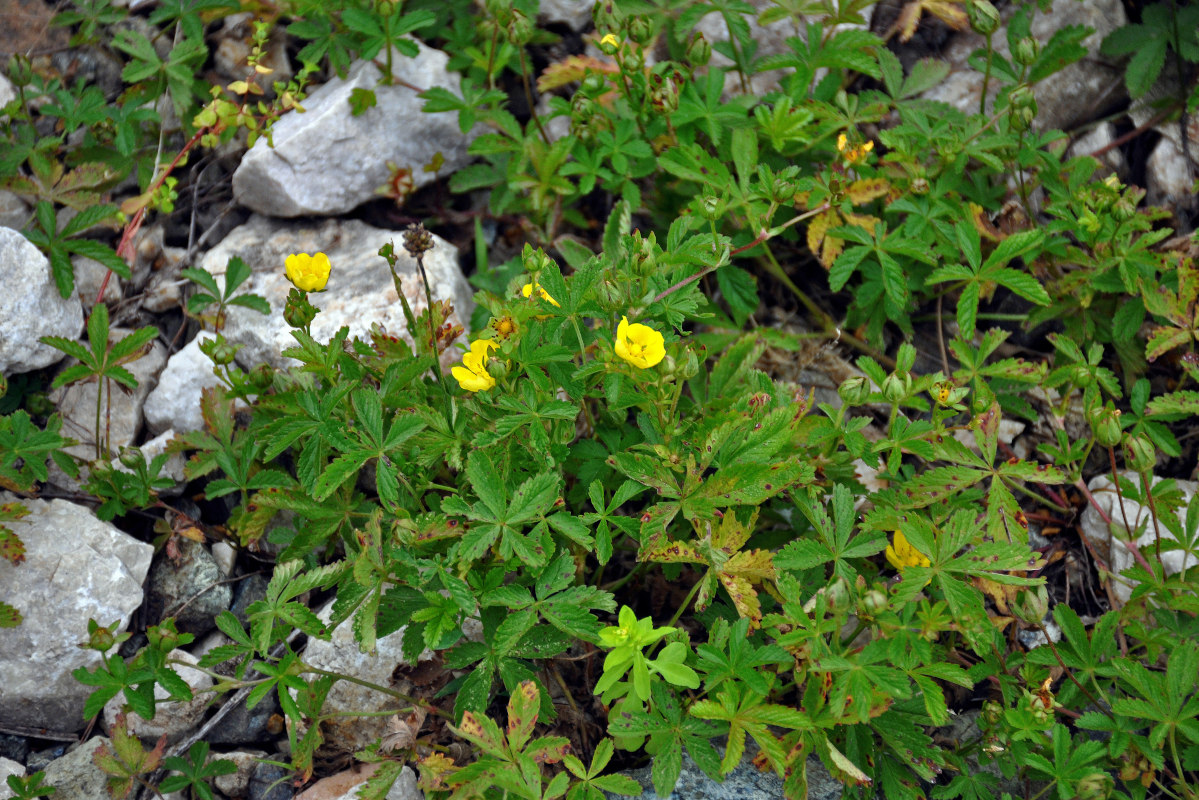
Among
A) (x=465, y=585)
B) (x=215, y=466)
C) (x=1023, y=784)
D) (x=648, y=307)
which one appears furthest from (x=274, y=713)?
(x=1023, y=784)

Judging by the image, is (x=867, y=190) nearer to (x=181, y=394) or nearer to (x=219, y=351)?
(x=219, y=351)

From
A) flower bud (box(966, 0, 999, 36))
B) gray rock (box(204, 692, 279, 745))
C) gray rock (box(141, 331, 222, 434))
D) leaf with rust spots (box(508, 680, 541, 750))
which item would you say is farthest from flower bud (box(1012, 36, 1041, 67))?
gray rock (box(204, 692, 279, 745))

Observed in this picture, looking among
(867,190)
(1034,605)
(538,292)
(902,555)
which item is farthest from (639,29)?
(1034,605)

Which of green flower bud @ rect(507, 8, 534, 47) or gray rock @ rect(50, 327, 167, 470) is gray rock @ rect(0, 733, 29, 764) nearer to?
gray rock @ rect(50, 327, 167, 470)

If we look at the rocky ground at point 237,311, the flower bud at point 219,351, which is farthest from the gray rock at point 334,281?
the flower bud at point 219,351

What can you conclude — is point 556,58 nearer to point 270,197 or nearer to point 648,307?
point 270,197

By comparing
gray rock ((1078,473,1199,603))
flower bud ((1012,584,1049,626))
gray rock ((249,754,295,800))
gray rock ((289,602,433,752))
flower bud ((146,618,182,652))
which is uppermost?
flower bud ((1012,584,1049,626))

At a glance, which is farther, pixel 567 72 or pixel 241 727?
pixel 567 72
